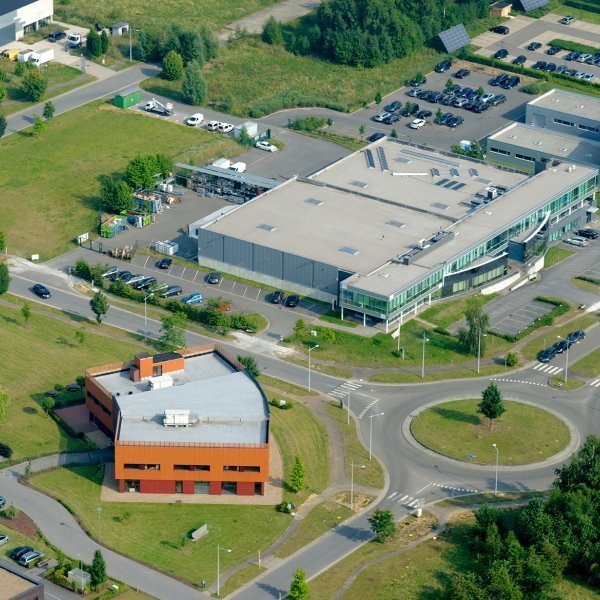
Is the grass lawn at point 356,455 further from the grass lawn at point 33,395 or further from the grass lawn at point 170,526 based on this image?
the grass lawn at point 33,395

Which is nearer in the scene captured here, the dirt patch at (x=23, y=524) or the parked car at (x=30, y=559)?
the parked car at (x=30, y=559)

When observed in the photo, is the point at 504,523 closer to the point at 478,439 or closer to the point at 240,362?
the point at 478,439

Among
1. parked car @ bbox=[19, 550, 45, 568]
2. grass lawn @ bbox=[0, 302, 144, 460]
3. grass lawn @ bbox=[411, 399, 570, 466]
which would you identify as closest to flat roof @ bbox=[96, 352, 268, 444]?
grass lawn @ bbox=[0, 302, 144, 460]

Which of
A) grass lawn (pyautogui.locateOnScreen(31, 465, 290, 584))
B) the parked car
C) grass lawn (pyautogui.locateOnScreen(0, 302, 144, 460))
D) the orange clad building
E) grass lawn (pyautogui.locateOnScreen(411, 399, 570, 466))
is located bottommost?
grass lawn (pyautogui.locateOnScreen(411, 399, 570, 466))

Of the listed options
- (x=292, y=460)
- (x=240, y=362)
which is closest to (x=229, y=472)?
(x=292, y=460)

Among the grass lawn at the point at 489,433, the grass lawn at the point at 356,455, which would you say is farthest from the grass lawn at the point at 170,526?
the grass lawn at the point at 489,433

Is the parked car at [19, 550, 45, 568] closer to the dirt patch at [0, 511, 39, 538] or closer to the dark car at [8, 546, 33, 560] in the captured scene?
the dark car at [8, 546, 33, 560]

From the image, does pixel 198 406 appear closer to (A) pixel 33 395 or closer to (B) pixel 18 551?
(A) pixel 33 395
